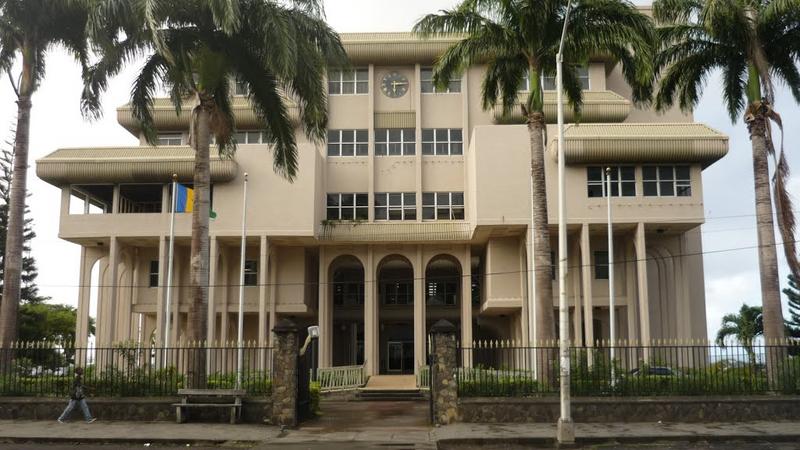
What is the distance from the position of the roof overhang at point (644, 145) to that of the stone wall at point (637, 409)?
18.1m

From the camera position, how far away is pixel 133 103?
862 inches

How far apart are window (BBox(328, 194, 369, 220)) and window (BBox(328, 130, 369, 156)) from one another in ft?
8.59

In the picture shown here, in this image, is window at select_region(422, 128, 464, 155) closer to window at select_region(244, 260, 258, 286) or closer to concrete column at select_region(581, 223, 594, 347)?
concrete column at select_region(581, 223, 594, 347)

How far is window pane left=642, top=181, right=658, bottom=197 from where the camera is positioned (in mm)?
35750

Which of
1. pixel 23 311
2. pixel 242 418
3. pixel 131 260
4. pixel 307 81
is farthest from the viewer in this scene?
pixel 23 311

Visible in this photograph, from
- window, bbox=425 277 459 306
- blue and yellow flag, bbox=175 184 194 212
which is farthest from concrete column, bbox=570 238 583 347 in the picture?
blue and yellow flag, bbox=175 184 194 212

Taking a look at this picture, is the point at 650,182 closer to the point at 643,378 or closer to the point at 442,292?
the point at 442,292

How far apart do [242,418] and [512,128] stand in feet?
73.0

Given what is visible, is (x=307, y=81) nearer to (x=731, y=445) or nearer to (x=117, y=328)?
(x=731, y=445)

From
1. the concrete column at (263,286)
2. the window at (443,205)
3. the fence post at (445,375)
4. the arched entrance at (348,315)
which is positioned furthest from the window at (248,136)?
the fence post at (445,375)

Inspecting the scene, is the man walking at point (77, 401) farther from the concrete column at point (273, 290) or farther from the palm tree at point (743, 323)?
the palm tree at point (743, 323)

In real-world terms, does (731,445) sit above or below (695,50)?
below

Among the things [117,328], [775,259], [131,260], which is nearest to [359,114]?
[131,260]

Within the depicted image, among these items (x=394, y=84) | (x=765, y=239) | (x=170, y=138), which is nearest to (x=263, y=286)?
(x=170, y=138)
